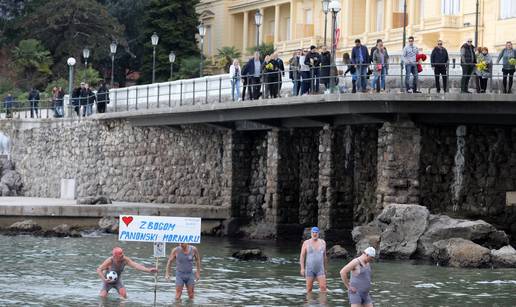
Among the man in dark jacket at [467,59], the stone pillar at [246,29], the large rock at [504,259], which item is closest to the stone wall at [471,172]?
the man in dark jacket at [467,59]

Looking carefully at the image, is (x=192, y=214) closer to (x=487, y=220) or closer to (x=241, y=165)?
(x=241, y=165)

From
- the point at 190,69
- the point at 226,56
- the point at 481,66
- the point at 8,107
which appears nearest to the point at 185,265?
the point at 481,66

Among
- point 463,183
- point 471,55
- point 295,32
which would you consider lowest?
point 463,183

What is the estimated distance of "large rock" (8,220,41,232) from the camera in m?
45.8

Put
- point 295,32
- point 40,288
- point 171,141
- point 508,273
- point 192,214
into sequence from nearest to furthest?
point 40,288 → point 508,273 → point 192,214 → point 171,141 → point 295,32

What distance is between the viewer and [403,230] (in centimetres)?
3694

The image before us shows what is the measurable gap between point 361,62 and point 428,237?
5.33 meters

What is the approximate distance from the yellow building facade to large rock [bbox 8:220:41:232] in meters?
25.6

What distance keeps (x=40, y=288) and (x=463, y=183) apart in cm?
1410

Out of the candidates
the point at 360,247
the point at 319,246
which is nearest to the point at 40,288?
the point at 319,246

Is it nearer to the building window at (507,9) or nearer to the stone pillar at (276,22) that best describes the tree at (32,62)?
the stone pillar at (276,22)

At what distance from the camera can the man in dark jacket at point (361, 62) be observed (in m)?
38.7

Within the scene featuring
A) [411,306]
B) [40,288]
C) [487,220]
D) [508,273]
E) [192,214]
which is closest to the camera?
[411,306]

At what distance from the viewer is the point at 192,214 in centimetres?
4700
